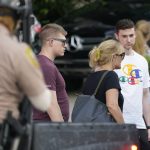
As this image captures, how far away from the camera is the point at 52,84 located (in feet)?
18.4

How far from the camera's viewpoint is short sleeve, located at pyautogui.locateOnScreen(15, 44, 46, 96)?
13.1 ft

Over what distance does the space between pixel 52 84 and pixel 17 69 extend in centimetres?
158

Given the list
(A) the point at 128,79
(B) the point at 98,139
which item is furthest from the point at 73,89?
(B) the point at 98,139

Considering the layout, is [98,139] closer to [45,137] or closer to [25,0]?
[45,137]

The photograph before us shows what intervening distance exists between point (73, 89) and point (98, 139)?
9.81 meters

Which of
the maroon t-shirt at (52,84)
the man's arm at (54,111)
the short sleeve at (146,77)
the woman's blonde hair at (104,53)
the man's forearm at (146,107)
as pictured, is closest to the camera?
the man's arm at (54,111)

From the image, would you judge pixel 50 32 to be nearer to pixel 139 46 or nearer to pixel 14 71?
pixel 139 46

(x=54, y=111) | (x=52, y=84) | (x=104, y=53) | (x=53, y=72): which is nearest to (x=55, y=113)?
(x=54, y=111)

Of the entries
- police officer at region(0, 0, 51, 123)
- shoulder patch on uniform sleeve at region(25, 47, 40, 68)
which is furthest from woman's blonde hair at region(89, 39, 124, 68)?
shoulder patch on uniform sleeve at region(25, 47, 40, 68)

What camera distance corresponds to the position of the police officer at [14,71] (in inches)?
158

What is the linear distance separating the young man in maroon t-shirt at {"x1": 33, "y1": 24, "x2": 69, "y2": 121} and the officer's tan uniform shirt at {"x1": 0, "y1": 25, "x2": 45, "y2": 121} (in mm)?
1429

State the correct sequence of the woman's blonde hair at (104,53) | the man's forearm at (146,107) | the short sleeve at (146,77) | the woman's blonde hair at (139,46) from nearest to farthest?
the woman's blonde hair at (104,53) < the short sleeve at (146,77) < the man's forearm at (146,107) < the woman's blonde hair at (139,46)

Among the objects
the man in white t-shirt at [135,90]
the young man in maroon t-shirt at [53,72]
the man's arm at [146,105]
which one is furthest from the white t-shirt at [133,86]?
the young man in maroon t-shirt at [53,72]

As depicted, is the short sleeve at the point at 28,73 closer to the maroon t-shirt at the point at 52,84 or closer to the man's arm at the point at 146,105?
the maroon t-shirt at the point at 52,84
